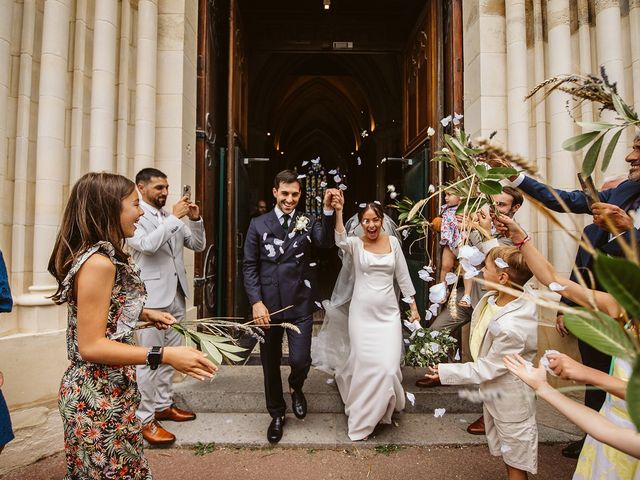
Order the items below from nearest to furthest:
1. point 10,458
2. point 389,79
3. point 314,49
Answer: point 10,458
point 314,49
point 389,79

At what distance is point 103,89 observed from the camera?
3904 millimetres

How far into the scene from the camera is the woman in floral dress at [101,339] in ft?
4.83

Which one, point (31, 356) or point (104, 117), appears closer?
point (31, 356)

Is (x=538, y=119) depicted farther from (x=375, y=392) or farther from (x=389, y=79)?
(x=389, y=79)

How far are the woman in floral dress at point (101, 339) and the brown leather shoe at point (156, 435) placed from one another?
5.18 feet

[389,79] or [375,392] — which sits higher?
Answer: [389,79]

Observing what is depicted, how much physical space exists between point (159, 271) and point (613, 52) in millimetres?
4637

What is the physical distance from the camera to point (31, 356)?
354cm

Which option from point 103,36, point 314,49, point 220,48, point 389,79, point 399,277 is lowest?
point 399,277

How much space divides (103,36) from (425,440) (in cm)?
491

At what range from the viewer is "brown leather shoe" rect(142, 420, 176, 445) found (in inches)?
122

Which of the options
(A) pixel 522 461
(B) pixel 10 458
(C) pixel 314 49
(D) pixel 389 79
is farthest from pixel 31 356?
(D) pixel 389 79

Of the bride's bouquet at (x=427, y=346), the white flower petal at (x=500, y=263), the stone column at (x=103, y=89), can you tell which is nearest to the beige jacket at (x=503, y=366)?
the white flower petal at (x=500, y=263)

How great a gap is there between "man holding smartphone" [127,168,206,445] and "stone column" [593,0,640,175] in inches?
154
